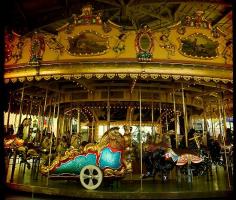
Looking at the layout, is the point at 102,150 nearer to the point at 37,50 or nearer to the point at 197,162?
the point at 197,162

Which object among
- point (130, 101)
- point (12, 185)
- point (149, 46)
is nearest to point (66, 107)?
point (130, 101)

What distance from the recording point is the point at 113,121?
11102mm

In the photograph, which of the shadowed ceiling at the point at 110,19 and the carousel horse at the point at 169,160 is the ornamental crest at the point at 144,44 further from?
the shadowed ceiling at the point at 110,19

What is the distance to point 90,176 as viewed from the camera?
5.62 metres

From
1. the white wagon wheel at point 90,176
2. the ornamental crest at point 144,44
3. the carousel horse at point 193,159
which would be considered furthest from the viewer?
the carousel horse at point 193,159

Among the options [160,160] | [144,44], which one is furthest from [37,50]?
[160,160]

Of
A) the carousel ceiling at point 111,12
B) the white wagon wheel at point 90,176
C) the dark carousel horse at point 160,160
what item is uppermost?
the carousel ceiling at point 111,12

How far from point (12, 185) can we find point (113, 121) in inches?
221

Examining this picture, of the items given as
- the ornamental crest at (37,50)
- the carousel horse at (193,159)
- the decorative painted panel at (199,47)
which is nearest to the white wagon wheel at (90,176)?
the carousel horse at (193,159)

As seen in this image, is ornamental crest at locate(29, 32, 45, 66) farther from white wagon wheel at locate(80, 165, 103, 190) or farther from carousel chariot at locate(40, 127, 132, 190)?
white wagon wheel at locate(80, 165, 103, 190)

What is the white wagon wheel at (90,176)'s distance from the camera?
558 centimetres

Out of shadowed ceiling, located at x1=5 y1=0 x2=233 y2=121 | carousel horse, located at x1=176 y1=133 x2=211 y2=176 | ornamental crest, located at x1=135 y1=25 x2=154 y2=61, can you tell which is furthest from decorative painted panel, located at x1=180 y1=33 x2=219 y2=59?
carousel horse, located at x1=176 y1=133 x2=211 y2=176

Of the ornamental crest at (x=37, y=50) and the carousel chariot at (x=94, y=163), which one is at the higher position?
the ornamental crest at (x=37, y=50)

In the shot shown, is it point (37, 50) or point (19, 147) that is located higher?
point (37, 50)
